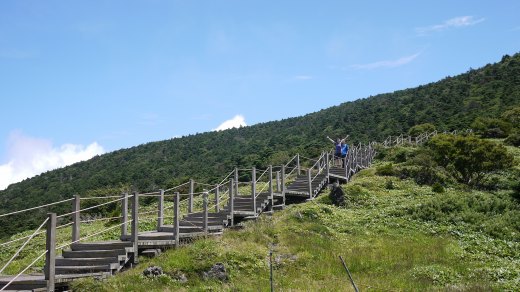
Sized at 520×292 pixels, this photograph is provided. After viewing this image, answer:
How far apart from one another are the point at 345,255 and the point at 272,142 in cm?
6198

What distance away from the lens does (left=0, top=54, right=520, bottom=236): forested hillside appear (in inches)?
2205

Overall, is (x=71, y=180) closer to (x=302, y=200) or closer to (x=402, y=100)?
(x=402, y=100)

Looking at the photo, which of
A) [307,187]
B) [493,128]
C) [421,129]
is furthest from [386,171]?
[421,129]

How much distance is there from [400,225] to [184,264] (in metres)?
8.83

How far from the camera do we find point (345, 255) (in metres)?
14.1

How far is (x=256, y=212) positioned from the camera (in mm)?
18078

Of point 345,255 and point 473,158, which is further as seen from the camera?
point 473,158

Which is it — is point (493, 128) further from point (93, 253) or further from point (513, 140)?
point (93, 253)

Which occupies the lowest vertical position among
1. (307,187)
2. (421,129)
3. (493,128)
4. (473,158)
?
(307,187)

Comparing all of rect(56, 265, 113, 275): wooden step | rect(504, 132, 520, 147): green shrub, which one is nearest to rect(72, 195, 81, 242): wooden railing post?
rect(56, 265, 113, 275): wooden step

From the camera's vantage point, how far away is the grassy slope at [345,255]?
1138 centimetres

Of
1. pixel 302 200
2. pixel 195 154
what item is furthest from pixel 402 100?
pixel 302 200

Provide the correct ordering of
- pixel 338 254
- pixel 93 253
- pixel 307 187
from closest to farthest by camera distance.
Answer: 1. pixel 93 253
2. pixel 338 254
3. pixel 307 187

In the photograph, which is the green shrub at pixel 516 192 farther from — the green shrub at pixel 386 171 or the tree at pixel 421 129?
the tree at pixel 421 129
